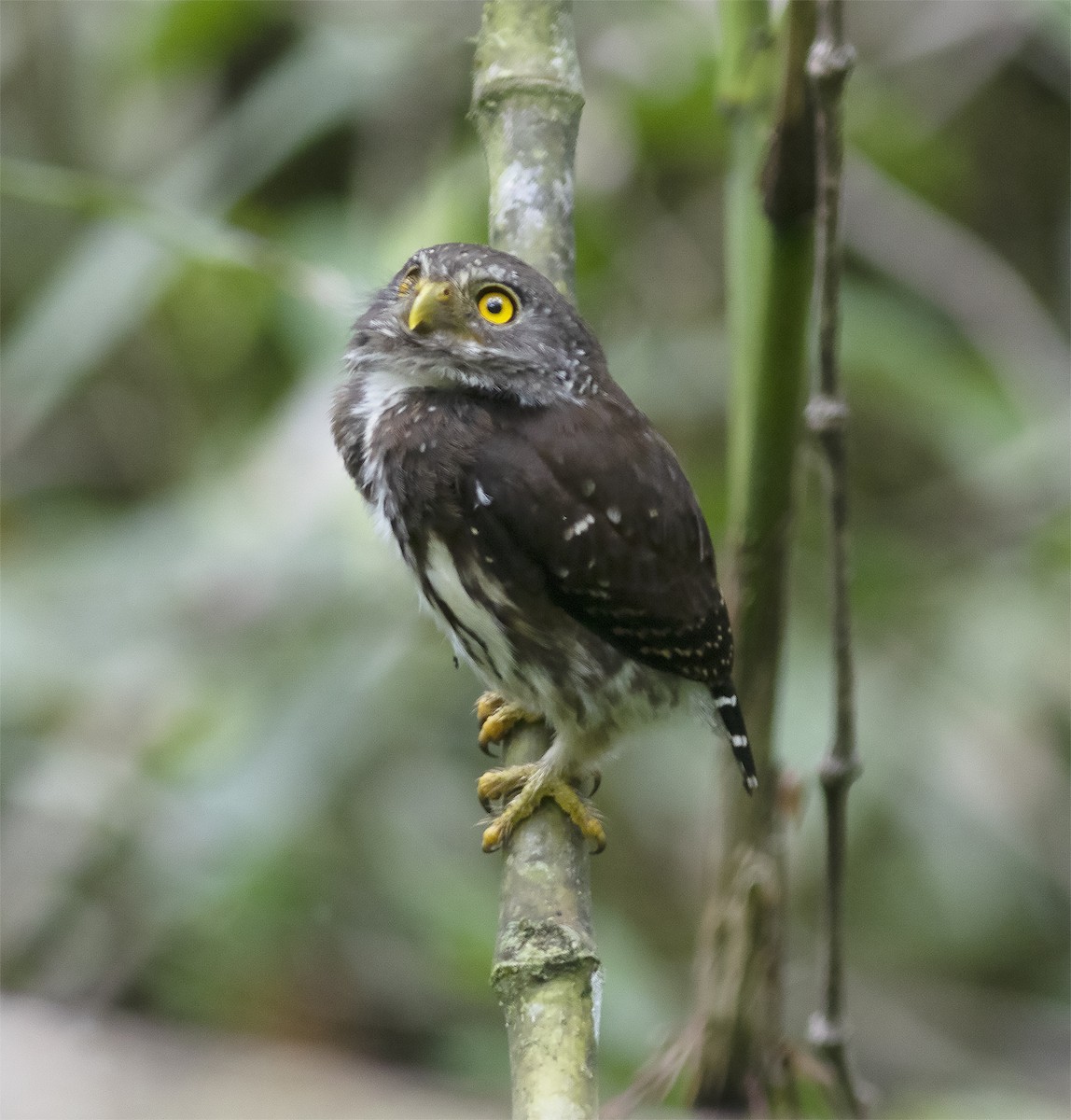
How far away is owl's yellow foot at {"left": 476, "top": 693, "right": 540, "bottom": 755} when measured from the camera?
9.40ft

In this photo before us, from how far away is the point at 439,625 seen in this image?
275 cm

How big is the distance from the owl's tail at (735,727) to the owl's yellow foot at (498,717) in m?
0.36

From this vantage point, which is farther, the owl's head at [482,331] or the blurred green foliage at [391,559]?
the blurred green foliage at [391,559]

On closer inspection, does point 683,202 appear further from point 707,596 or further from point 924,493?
point 707,596

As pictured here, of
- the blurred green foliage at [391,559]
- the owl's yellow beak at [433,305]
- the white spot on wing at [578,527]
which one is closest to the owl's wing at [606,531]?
the white spot on wing at [578,527]

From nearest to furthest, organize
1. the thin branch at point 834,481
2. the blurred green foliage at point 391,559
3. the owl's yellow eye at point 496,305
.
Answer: the thin branch at point 834,481, the owl's yellow eye at point 496,305, the blurred green foliage at point 391,559

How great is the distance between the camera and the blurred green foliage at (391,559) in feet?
11.8

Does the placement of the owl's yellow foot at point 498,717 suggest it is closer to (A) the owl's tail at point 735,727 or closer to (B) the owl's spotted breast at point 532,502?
(B) the owl's spotted breast at point 532,502

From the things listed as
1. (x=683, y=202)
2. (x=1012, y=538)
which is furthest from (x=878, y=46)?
(x=1012, y=538)

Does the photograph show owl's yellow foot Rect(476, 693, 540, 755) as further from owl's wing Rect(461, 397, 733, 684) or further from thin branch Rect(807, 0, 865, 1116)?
thin branch Rect(807, 0, 865, 1116)

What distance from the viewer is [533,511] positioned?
2.48 meters

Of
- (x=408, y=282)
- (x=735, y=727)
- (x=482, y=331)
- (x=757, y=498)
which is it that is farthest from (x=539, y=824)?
(x=408, y=282)

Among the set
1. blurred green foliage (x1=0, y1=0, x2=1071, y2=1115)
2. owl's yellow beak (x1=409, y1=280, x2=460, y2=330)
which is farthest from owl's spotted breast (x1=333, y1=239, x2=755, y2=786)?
blurred green foliage (x1=0, y1=0, x2=1071, y2=1115)

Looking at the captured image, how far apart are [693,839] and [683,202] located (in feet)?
7.58
